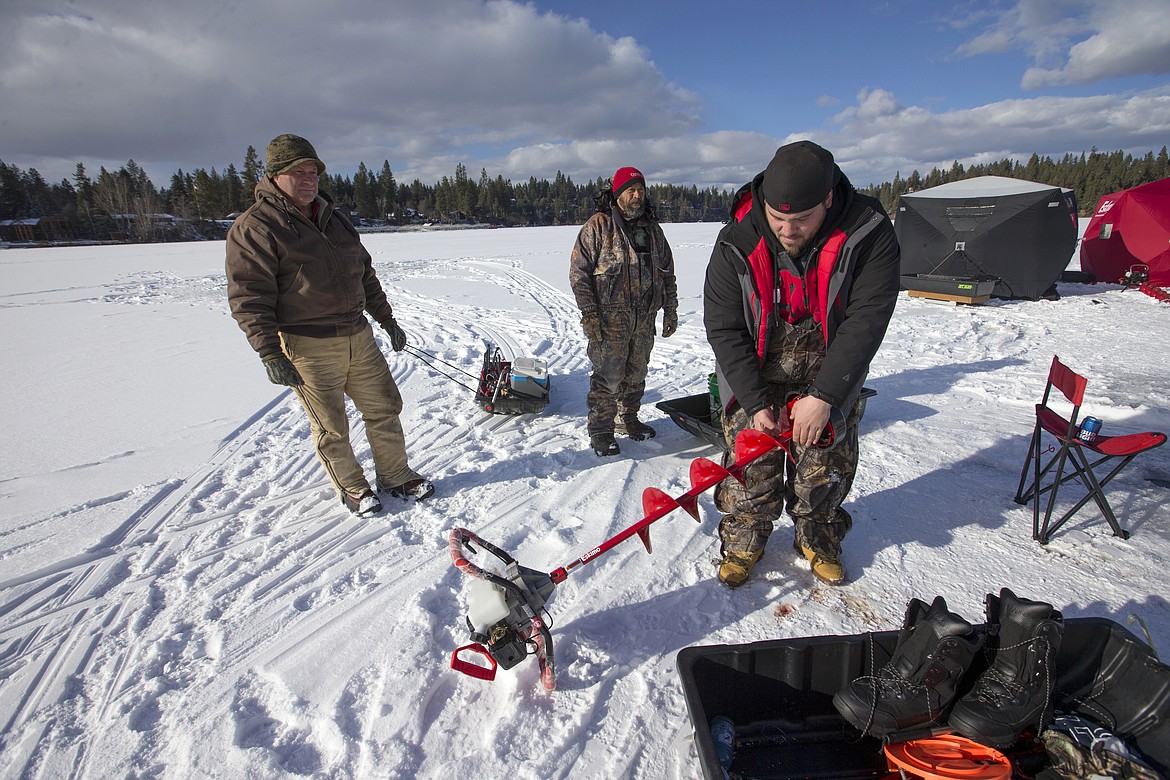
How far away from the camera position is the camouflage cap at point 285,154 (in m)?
2.89

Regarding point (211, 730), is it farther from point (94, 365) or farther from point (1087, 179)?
point (1087, 179)

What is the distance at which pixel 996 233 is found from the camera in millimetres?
9664

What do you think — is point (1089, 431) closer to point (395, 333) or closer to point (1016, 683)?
point (1016, 683)

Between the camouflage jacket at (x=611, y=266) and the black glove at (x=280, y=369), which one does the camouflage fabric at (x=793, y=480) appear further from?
the black glove at (x=280, y=369)

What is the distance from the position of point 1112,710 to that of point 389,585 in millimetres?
2982

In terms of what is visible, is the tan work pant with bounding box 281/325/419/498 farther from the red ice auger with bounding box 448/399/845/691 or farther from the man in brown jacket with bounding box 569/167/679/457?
the red ice auger with bounding box 448/399/845/691

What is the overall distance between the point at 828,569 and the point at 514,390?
2.97m

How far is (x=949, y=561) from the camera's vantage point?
9.54 feet

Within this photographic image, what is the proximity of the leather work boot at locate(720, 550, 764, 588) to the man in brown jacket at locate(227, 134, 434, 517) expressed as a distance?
6.61 ft

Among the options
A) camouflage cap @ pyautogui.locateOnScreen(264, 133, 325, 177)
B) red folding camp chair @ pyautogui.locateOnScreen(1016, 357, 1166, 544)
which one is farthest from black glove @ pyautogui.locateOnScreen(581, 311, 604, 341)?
red folding camp chair @ pyautogui.locateOnScreen(1016, 357, 1166, 544)

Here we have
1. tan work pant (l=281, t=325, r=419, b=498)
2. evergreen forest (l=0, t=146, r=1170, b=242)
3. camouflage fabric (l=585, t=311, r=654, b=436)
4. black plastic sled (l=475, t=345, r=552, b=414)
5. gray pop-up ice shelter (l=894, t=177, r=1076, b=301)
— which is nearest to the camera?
tan work pant (l=281, t=325, r=419, b=498)

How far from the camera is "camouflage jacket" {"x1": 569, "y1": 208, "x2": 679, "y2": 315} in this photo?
4.02m

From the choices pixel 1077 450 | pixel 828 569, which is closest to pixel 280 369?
pixel 828 569

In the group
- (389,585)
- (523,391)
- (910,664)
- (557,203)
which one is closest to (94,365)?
(523,391)
